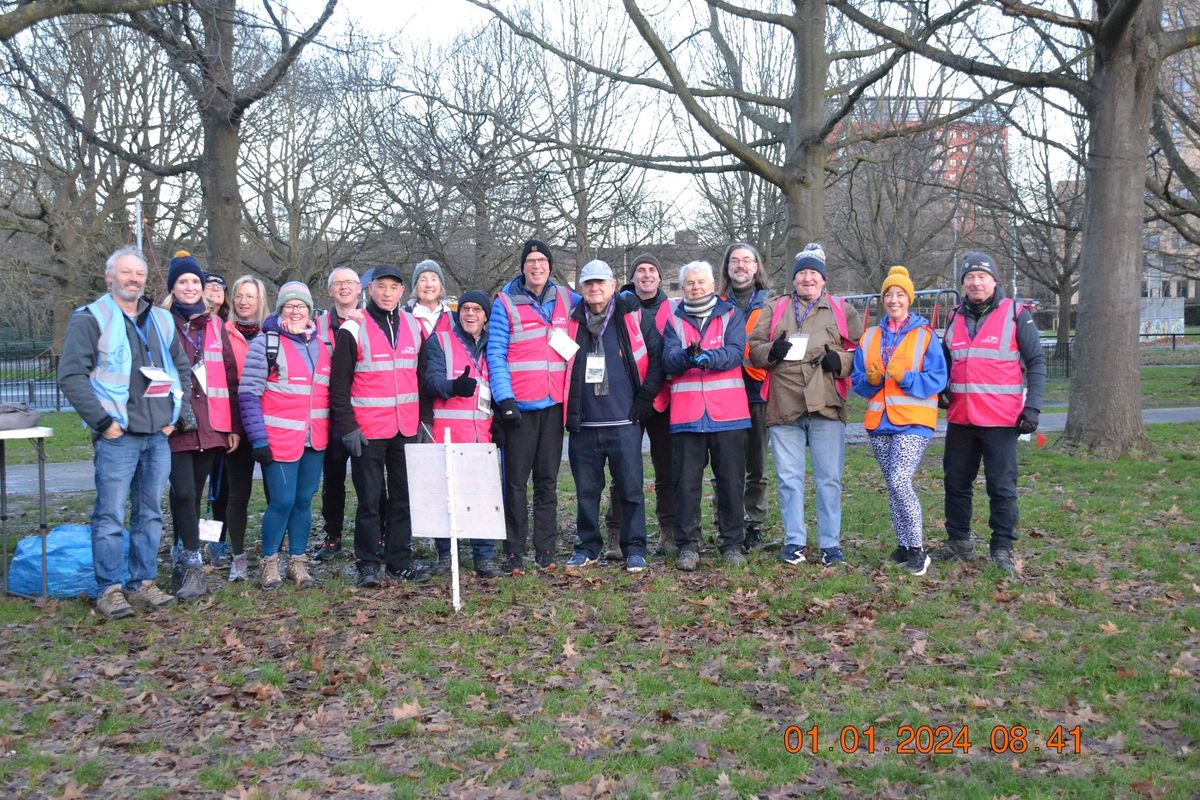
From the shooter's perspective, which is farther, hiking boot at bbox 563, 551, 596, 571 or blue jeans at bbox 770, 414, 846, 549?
hiking boot at bbox 563, 551, 596, 571

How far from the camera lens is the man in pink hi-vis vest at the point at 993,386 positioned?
6.98 m

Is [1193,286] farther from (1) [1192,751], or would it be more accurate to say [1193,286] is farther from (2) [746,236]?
(1) [1192,751]

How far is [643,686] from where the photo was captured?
17.1ft

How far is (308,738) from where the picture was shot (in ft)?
15.4

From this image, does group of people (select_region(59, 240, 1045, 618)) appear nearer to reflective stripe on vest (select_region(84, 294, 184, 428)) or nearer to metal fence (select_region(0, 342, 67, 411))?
reflective stripe on vest (select_region(84, 294, 184, 428))

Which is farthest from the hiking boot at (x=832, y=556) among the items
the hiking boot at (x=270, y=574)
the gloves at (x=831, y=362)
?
the hiking boot at (x=270, y=574)

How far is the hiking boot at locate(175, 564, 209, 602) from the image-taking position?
7.00 meters

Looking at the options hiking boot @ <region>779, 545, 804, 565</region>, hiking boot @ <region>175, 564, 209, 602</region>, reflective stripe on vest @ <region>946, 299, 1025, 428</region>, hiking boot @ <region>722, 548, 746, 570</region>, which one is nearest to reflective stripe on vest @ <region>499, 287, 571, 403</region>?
hiking boot @ <region>722, 548, 746, 570</region>

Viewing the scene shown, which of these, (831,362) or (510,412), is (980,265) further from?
(510,412)

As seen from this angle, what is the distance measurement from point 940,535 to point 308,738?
217 inches

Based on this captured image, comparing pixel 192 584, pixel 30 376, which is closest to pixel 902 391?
pixel 192 584

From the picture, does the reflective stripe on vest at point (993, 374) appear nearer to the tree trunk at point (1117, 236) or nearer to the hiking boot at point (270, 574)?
the hiking boot at point (270, 574)

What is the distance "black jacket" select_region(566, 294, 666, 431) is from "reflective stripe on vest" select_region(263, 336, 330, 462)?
1.81 metres
